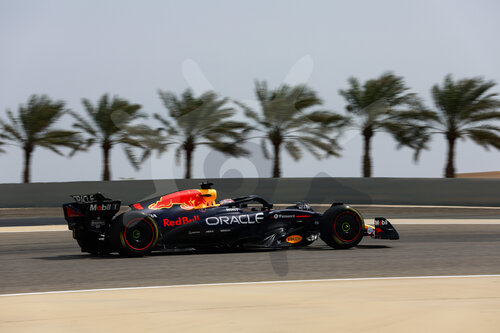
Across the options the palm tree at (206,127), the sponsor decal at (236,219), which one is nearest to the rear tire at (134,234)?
the sponsor decal at (236,219)

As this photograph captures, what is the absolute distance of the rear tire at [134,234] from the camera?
11.3 meters

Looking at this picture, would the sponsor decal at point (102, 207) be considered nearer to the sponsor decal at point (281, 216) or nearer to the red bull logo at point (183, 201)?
the red bull logo at point (183, 201)

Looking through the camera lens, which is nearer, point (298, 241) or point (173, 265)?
point (173, 265)

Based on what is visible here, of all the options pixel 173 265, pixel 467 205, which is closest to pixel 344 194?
pixel 467 205

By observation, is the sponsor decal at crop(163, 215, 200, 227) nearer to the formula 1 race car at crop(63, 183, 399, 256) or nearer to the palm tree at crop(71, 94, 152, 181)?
the formula 1 race car at crop(63, 183, 399, 256)

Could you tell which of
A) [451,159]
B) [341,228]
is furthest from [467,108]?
[341,228]

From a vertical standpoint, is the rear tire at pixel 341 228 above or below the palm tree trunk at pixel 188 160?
below

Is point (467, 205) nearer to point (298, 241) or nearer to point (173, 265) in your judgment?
point (298, 241)

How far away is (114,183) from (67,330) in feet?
76.4

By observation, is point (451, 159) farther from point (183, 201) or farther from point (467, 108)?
point (183, 201)

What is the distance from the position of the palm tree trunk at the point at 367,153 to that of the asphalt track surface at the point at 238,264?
69.6 ft

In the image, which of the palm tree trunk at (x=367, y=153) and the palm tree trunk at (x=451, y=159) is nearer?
the palm tree trunk at (x=451, y=159)

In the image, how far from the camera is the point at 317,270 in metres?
9.73

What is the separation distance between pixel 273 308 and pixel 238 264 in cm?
368
